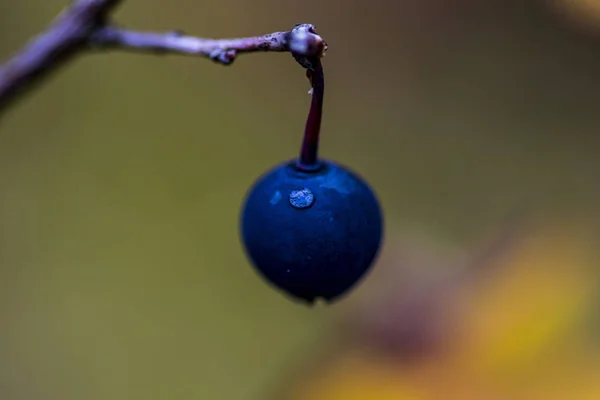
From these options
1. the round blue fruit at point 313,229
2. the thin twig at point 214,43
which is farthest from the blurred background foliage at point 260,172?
the thin twig at point 214,43

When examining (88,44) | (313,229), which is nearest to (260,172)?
(313,229)

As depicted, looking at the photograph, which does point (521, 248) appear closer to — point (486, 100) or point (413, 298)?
point (413, 298)

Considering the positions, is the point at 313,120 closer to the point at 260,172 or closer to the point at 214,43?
the point at 214,43

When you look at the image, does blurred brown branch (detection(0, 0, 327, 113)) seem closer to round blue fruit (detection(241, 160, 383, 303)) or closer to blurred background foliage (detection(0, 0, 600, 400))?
round blue fruit (detection(241, 160, 383, 303))

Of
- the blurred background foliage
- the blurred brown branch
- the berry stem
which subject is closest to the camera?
the blurred brown branch

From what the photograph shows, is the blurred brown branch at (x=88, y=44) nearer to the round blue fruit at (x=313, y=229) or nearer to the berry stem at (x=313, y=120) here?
the berry stem at (x=313, y=120)

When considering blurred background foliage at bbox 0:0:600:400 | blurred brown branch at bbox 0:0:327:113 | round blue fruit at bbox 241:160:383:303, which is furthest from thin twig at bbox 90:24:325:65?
blurred background foliage at bbox 0:0:600:400
